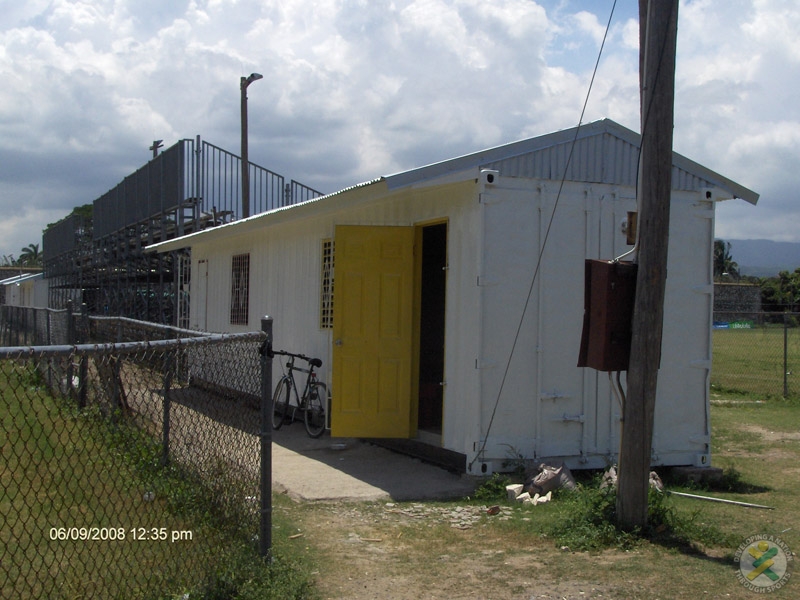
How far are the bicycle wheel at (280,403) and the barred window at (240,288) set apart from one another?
6.69 ft

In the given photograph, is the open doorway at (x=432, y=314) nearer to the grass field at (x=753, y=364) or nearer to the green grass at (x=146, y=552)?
the green grass at (x=146, y=552)

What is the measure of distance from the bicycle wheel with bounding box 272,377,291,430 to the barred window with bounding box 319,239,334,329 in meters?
0.95

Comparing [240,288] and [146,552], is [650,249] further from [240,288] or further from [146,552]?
[240,288]

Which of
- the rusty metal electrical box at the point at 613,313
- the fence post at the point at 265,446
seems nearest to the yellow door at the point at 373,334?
the rusty metal electrical box at the point at 613,313

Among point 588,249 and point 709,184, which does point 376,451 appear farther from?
point 709,184

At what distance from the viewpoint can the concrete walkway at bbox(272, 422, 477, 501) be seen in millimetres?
7070

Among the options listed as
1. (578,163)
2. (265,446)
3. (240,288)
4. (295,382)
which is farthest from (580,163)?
(240,288)

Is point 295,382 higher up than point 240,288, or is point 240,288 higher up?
point 240,288

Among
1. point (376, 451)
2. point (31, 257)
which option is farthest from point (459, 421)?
point (31, 257)

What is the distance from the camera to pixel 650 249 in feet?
18.1

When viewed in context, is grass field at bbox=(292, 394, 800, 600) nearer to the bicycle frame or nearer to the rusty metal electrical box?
the rusty metal electrical box

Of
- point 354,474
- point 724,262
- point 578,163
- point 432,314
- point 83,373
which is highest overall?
point 724,262

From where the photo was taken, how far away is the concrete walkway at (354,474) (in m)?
7.07

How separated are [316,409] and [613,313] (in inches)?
198
